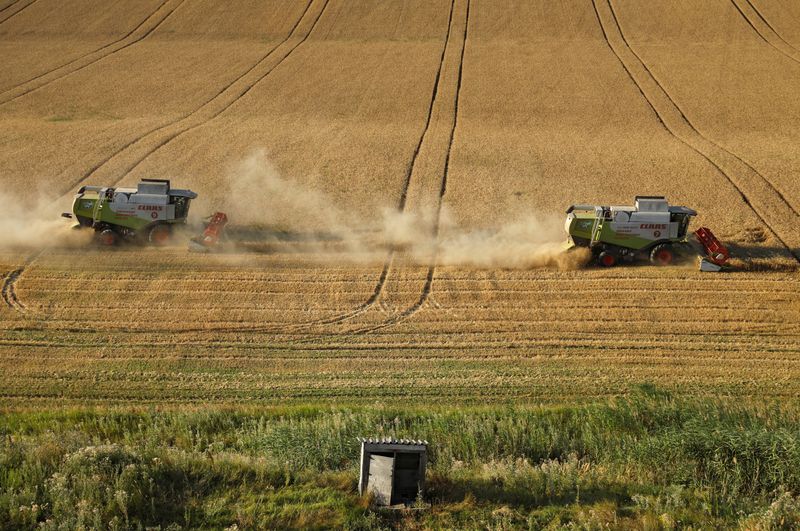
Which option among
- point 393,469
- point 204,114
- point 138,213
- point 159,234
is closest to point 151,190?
point 138,213

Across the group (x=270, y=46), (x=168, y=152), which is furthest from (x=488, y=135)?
(x=270, y=46)

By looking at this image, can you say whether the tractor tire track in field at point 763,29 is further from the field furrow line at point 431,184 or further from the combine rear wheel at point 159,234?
the combine rear wheel at point 159,234

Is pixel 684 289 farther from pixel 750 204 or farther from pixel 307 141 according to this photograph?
pixel 307 141

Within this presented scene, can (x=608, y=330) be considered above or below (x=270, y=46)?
below

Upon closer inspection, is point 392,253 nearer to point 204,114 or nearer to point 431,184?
point 431,184

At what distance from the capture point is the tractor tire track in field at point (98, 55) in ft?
151

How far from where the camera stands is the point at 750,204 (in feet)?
102

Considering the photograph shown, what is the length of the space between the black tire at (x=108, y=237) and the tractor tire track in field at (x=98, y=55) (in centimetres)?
2094

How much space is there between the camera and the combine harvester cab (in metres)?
25.2

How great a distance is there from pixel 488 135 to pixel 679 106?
36.2ft

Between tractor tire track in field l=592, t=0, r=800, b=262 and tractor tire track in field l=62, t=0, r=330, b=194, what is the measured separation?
19469mm

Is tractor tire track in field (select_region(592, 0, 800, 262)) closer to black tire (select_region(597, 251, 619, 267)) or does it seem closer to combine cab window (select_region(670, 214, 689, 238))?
combine cab window (select_region(670, 214, 689, 238))

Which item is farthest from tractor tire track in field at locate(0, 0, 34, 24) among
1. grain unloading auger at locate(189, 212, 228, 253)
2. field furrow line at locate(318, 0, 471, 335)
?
grain unloading auger at locate(189, 212, 228, 253)

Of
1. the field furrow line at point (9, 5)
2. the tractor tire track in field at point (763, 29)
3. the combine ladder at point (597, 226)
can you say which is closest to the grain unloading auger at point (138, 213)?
the combine ladder at point (597, 226)
